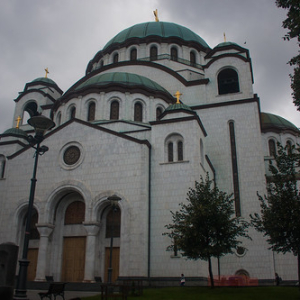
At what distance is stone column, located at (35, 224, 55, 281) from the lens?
21.7m

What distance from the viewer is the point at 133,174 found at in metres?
22.1

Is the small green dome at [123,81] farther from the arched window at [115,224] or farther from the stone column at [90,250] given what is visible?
the stone column at [90,250]

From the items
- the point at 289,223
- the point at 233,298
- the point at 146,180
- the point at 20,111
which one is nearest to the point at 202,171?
the point at 146,180

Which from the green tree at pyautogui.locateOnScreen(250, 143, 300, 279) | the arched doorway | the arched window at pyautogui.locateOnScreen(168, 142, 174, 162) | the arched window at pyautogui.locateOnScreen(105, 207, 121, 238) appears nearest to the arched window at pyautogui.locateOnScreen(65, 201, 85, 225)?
the arched doorway

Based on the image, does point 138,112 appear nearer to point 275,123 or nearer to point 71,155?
point 71,155

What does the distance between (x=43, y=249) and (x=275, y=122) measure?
88.4 feet

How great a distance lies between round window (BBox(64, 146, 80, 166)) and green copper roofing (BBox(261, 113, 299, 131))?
21.6 metres

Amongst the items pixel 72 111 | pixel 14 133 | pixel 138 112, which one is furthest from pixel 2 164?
pixel 138 112

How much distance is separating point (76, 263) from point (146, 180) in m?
6.81

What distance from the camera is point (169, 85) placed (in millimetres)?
32562

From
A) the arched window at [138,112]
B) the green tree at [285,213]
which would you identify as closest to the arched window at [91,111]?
the arched window at [138,112]

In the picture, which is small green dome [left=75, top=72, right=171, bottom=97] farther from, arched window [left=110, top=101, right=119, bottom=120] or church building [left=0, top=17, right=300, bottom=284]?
arched window [left=110, top=101, right=119, bottom=120]

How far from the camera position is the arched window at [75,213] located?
2360cm

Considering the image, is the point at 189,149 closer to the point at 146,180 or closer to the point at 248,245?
the point at 146,180
